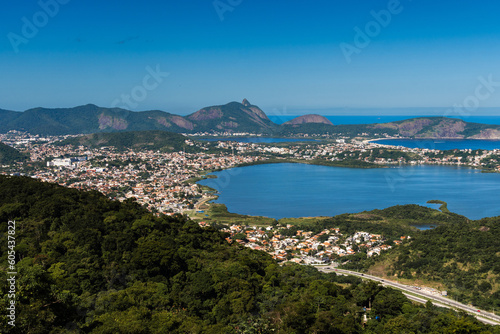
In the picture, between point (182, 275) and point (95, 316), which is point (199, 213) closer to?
point (182, 275)

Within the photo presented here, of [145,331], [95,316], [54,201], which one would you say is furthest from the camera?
[54,201]

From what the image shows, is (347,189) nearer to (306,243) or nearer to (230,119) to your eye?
(306,243)

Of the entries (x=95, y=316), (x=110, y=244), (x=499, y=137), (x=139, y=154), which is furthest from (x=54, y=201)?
(x=499, y=137)

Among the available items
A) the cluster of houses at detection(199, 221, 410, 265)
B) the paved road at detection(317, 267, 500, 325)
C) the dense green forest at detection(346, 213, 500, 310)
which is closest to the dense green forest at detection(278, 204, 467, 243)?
the cluster of houses at detection(199, 221, 410, 265)

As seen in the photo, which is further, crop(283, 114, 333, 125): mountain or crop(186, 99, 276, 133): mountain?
crop(283, 114, 333, 125): mountain

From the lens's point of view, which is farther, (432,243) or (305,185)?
(305,185)

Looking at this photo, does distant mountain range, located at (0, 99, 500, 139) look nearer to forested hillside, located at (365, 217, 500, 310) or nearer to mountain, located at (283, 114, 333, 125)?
mountain, located at (283, 114, 333, 125)

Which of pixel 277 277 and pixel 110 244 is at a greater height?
pixel 110 244

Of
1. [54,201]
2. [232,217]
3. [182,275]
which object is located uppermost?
[54,201]
